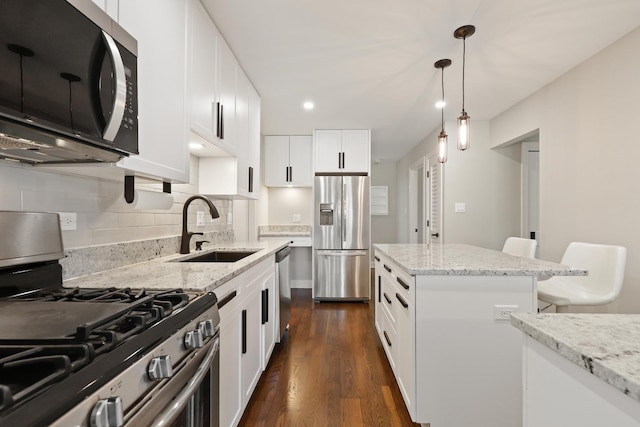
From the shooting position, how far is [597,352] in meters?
0.51

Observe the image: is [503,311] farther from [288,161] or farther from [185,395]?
[288,161]

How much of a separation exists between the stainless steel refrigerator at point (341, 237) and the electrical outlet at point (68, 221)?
120 inches

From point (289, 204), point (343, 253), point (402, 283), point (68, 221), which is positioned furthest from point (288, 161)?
point (68, 221)

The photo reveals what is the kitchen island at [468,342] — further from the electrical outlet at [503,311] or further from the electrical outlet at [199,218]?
the electrical outlet at [199,218]

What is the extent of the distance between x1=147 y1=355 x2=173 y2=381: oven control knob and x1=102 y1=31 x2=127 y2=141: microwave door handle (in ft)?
2.24

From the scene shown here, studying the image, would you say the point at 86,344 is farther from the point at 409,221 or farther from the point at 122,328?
the point at 409,221

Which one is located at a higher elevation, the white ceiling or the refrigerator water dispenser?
the white ceiling

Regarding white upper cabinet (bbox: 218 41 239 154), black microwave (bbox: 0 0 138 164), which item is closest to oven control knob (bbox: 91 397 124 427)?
black microwave (bbox: 0 0 138 164)

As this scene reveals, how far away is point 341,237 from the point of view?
4.11 m

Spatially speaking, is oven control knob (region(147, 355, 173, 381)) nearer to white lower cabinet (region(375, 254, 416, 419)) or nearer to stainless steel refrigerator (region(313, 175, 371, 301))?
white lower cabinet (region(375, 254, 416, 419))

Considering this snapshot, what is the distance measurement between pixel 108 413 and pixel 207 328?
41 centimetres

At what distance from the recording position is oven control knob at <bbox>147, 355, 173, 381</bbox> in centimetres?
66

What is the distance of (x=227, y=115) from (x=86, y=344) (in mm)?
1921

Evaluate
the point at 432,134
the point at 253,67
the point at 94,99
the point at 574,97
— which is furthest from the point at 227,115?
the point at 432,134
